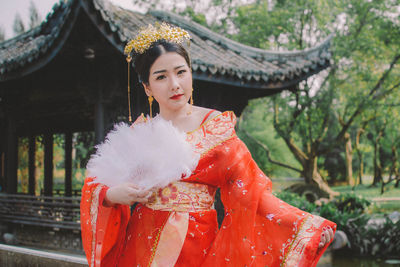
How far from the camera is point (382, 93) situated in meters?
12.6

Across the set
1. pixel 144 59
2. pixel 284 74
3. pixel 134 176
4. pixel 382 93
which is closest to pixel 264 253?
pixel 134 176

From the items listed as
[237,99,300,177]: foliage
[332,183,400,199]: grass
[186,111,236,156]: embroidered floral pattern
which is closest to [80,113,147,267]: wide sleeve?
[186,111,236,156]: embroidered floral pattern

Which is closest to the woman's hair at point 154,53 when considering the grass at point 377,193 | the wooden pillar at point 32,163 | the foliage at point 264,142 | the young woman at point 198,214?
the young woman at point 198,214

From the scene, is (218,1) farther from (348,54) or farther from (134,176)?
(134,176)

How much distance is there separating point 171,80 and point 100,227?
76cm

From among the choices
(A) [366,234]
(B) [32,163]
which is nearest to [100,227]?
(A) [366,234]

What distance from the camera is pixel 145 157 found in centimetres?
167

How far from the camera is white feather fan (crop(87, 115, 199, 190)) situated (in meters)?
1.64

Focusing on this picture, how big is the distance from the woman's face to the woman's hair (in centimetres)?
2

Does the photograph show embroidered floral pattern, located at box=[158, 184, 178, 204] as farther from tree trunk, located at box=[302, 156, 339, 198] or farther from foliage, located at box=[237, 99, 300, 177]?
foliage, located at box=[237, 99, 300, 177]

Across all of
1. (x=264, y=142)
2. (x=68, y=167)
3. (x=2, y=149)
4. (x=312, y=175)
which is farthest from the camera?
(x=264, y=142)

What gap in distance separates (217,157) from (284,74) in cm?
415

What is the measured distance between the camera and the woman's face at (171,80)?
5.97 feet

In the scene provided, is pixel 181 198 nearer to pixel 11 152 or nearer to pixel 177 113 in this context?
pixel 177 113
